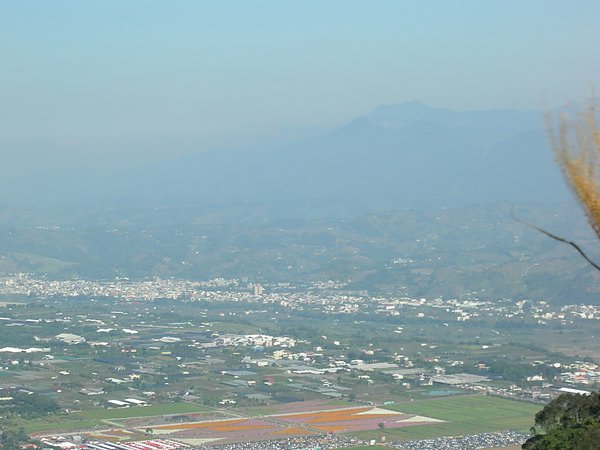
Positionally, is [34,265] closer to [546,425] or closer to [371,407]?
[371,407]

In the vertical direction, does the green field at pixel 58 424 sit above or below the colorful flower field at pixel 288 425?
below

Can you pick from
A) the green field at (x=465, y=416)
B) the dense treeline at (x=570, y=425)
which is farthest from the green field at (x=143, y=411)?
the dense treeline at (x=570, y=425)

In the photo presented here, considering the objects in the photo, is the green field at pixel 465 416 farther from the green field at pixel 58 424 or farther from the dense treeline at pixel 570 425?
the dense treeline at pixel 570 425

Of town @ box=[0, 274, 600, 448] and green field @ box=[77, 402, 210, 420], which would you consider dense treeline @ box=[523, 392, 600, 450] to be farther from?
green field @ box=[77, 402, 210, 420]

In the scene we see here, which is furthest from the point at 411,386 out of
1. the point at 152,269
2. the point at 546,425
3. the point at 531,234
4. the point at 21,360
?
the point at 531,234

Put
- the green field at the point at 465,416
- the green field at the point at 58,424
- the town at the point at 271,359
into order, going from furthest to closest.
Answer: the town at the point at 271,359, the green field at the point at 58,424, the green field at the point at 465,416

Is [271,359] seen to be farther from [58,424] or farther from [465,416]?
[58,424]

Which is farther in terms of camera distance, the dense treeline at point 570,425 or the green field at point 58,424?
the green field at point 58,424

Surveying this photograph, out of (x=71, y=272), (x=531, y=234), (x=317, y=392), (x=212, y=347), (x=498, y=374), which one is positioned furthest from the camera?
(x=531, y=234)
